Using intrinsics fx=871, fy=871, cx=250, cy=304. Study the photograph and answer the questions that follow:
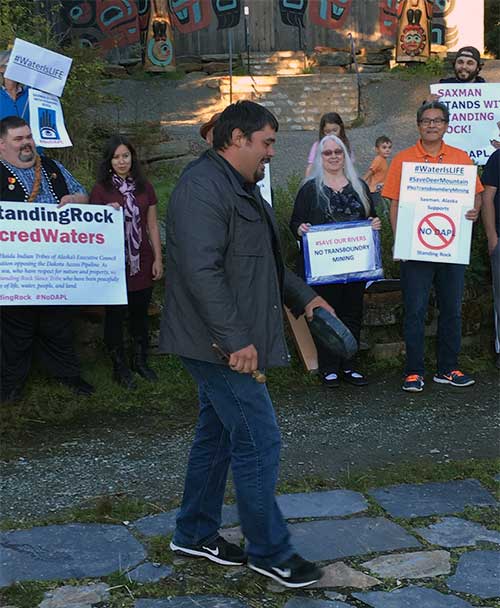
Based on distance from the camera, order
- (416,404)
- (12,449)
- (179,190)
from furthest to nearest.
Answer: (416,404), (12,449), (179,190)

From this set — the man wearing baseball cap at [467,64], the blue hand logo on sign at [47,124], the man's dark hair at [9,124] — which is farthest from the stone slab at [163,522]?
the man wearing baseball cap at [467,64]

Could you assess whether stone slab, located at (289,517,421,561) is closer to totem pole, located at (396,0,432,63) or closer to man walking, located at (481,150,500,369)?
man walking, located at (481,150,500,369)

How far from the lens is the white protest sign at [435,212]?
6.09 m

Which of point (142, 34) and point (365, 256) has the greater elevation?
point (142, 34)

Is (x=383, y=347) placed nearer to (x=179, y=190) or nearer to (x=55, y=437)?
(x=55, y=437)

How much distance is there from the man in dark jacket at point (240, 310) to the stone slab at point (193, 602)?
8.7 inches

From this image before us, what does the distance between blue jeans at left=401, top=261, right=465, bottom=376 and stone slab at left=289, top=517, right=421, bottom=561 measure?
2316 millimetres

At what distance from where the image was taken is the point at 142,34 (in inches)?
690

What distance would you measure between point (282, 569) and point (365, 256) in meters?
3.17

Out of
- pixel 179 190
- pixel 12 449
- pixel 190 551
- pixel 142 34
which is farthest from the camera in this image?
pixel 142 34

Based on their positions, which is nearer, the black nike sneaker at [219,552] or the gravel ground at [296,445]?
the black nike sneaker at [219,552]

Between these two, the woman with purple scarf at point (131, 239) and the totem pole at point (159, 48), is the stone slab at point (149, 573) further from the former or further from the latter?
the totem pole at point (159, 48)

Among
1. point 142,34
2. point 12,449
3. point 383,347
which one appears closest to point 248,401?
point 12,449

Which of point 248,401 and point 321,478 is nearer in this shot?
point 248,401
